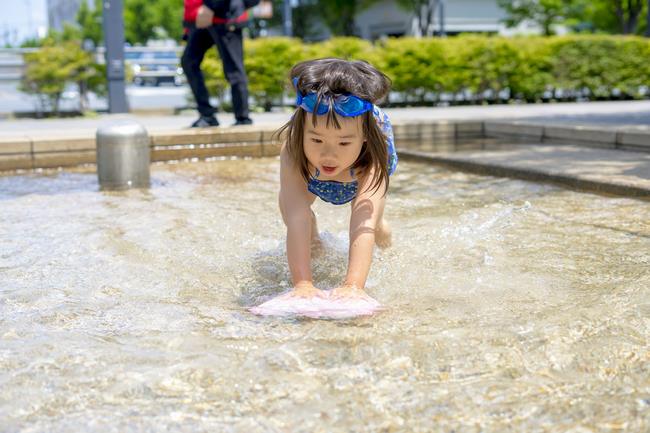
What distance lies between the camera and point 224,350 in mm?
2408

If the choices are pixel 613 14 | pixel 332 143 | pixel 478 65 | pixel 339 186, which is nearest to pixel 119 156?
pixel 339 186

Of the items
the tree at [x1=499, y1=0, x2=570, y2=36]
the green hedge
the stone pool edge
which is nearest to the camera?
the stone pool edge

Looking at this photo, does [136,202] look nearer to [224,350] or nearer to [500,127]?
[224,350]

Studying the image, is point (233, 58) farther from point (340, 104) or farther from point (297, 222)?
point (340, 104)

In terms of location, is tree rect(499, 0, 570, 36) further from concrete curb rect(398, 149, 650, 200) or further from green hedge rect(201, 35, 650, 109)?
concrete curb rect(398, 149, 650, 200)

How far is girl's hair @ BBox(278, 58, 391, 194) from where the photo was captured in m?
2.90

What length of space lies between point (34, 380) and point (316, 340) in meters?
0.82

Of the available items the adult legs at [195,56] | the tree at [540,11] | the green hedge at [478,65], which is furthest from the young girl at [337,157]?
the tree at [540,11]

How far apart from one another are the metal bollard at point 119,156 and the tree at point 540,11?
84.1 ft

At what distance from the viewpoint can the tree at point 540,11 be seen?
96.6ft

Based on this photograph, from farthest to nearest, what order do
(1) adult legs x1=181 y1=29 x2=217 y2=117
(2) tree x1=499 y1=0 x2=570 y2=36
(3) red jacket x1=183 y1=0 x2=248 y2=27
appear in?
1. (2) tree x1=499 y1=0 x2=570 y2=36
2. (1) adult legs x1=181 y1=29 x2=217 y2=117
3. (3) red jacket x1=183 y1=0 x2=248 y2=27

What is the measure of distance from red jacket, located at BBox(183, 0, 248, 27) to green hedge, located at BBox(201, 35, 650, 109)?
23.0 feet

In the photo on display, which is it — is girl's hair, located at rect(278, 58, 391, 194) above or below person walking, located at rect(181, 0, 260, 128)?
below

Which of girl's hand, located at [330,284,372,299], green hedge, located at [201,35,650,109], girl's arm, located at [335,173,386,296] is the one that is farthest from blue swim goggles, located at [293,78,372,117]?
green hedge, located at [201,35,650,109]
